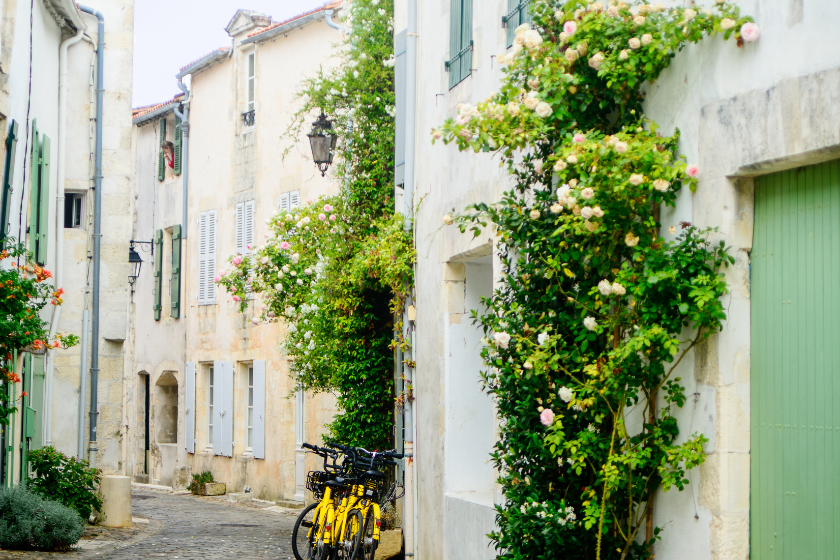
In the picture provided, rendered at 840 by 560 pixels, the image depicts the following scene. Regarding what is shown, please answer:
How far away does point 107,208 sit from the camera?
44.3 ft

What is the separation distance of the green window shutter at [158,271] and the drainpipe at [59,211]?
7.90 metres

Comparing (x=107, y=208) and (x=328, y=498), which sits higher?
(x=107, y=208)

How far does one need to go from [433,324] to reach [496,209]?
115 inches

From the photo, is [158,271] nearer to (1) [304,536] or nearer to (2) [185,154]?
(2) [185,154]

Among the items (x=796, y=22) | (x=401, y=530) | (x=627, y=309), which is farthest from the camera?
(x=401, y=530)

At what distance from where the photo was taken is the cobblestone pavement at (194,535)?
32.8ft

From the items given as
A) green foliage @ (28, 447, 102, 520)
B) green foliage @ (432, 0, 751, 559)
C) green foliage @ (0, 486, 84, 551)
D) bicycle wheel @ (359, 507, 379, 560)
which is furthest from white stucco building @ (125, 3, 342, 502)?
green foliage @ (432, 0, 751, 559)

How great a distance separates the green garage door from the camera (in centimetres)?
387

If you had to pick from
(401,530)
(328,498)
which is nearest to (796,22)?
(328,498)

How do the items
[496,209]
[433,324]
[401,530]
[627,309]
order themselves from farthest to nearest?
1. [401,530]
2. [433,324]
3. [496,209]
4. [627,309]

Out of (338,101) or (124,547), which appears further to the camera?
(338,101)

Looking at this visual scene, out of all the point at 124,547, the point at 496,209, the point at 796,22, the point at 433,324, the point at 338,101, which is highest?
the point at 338,101

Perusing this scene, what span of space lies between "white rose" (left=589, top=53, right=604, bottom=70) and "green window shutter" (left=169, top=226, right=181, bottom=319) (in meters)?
16.3

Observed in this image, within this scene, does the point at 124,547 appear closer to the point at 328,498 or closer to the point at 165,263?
the point at 328,498
